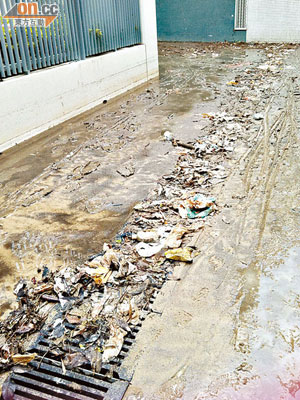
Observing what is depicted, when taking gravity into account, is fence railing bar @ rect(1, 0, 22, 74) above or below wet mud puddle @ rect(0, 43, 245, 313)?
above

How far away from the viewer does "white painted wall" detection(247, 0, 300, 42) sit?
17.9 metres

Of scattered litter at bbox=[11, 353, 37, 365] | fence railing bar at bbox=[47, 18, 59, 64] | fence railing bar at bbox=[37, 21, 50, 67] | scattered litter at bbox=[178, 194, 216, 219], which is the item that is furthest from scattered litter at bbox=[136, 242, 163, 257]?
fence railing bar at bbox=[47, 18, 59, 64]

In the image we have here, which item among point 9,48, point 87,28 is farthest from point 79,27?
point 9,48

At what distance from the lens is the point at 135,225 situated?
4020 mm

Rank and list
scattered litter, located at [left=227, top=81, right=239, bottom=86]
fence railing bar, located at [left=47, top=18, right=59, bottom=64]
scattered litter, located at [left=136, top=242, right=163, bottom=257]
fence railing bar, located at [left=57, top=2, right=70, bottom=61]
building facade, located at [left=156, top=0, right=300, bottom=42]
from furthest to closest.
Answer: building facade, located at [left=156, top=0, right=300, bottom=42] → scattered litter, located at [left=227, top=81, right=239, bottom=86] → fence railing bar, located at [left=57, top=2, right=70, bottom=61] → fence railing bar, located at [left=47, top=18, right=59, bottom=64] → scattered litter, located at [left=136, top=242, right=163, bottom=257]

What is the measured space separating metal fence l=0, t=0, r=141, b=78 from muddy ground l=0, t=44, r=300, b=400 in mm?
1405

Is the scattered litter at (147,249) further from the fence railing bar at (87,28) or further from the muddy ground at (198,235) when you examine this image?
the fence railing bar at (87,28)

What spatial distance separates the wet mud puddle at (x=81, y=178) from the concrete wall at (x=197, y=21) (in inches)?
458

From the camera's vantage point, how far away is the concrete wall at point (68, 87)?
259 inches

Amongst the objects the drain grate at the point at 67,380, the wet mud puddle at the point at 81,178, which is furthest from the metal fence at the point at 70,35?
the drain grate at the point at 67,380

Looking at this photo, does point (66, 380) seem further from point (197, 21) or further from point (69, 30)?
point (197, 21)

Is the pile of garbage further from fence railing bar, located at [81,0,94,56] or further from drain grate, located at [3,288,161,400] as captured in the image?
fence railing bar, located at [81,0,94,56]

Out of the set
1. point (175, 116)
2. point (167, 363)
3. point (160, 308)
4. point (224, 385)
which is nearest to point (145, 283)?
point (160, 308)

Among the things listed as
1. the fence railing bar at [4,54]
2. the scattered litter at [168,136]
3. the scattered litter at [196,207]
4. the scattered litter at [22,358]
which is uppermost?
the fence railing bar at [4,54]
